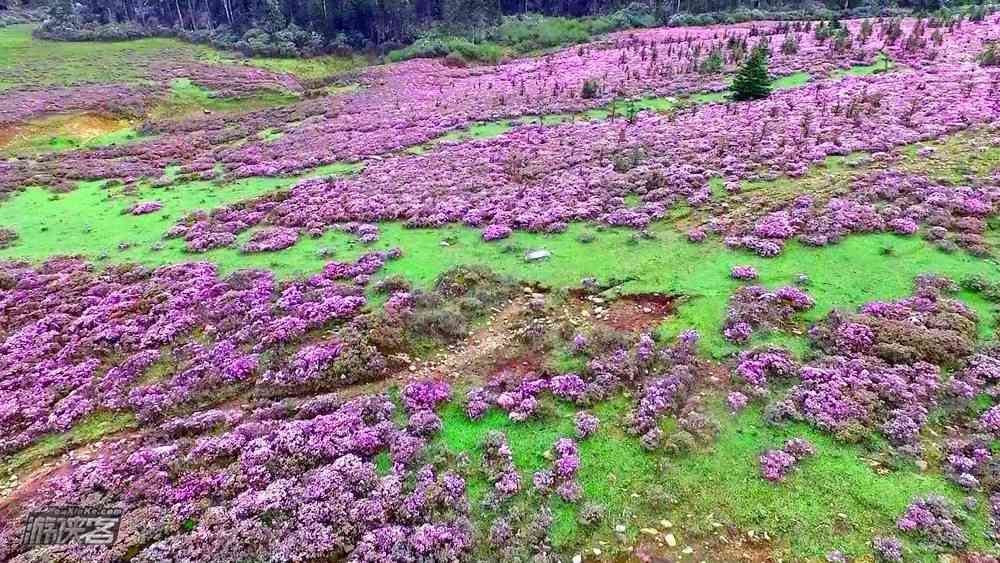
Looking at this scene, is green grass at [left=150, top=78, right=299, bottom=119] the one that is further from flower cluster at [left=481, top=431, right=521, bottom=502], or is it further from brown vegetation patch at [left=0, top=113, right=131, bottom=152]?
flower cluster at [left=481, top=431, right=521, bottom=502]

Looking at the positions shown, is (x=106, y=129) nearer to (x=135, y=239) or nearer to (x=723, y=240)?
(x=135, y=239)

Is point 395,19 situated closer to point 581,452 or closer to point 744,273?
point 744,273

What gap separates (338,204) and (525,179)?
31.1ft

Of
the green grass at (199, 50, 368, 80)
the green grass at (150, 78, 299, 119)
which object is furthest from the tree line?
the green grass at (150, 78, 299, 119)

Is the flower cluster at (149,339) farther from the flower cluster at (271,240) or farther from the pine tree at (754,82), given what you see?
the pine tree at (754,82)

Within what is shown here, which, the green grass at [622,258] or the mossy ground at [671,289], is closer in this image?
the mossy ground at [671,289]

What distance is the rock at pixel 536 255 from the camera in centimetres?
2019

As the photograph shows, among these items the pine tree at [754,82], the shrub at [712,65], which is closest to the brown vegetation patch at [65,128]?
the shrub at [712,65]

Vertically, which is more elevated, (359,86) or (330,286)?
(359,86)

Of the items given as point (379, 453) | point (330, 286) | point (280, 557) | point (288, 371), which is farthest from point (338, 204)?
point (280, 557)

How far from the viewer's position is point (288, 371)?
51.8ft
